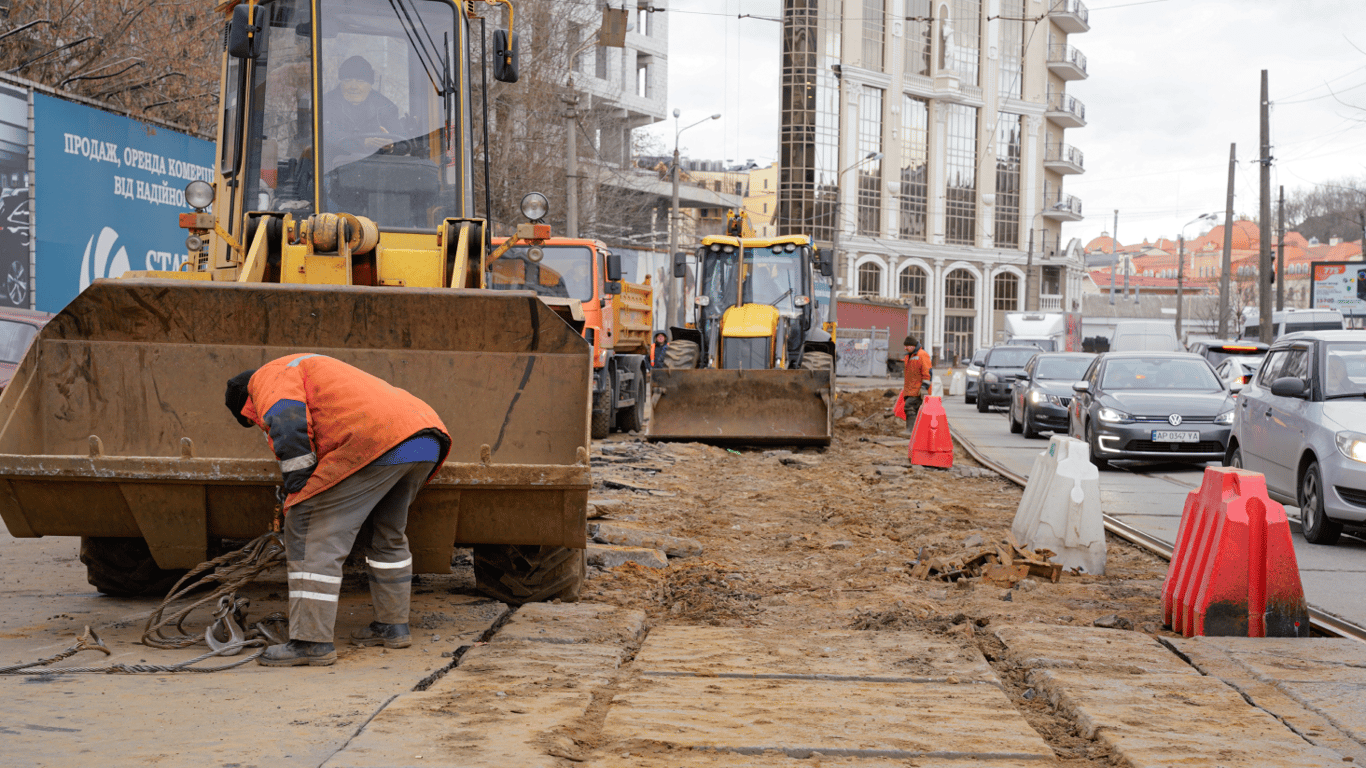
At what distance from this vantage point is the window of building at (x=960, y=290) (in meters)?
72.9

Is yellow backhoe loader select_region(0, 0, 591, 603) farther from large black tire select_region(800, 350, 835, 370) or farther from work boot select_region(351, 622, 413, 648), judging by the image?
large black tire select_region(800, 350, 835, 370)

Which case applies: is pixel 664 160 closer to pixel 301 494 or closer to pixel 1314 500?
pixel 1314 500

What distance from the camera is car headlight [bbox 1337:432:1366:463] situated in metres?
9.71

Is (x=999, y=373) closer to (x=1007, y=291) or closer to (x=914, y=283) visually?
(x=914, y=283)

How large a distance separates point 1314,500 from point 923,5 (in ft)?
207

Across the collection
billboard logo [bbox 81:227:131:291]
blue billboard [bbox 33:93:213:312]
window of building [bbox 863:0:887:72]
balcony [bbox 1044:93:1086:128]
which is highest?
window of building [bbox 863:0:887:72]

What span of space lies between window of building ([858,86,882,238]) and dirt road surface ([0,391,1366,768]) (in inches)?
2386

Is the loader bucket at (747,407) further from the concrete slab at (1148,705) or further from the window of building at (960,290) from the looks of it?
the window of building at (960,290)

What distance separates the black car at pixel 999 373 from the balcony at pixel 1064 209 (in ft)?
149

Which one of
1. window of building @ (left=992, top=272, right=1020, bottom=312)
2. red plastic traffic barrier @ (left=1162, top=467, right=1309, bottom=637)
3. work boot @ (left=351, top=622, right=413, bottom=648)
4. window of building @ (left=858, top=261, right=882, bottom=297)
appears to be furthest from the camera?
window of building @ (left=992, top=272, right=1020, bottom=312)

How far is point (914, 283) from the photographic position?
7162 cm

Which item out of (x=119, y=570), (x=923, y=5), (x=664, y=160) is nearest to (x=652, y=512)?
(x=119, y=570)

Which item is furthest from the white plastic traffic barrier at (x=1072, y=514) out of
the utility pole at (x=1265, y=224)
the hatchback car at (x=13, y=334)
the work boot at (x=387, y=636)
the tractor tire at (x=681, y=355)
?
the utility pole at (x=1265, y=224)

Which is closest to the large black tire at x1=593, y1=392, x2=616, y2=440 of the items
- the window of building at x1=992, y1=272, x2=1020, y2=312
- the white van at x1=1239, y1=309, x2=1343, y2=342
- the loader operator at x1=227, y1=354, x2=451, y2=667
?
the loader operator at x1=227, y1=354, x2=451, y2=667
